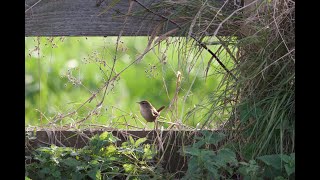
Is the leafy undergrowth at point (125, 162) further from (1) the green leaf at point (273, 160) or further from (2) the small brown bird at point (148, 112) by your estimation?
(2) the small brown bird at point (148, 112)

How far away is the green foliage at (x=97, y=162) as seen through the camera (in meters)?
2.38

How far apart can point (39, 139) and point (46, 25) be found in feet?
1.50

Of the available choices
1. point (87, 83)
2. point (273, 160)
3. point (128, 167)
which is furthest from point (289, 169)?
point (87, 83)

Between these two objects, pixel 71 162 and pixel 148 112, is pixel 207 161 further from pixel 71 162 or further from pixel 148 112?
pixel 148 112

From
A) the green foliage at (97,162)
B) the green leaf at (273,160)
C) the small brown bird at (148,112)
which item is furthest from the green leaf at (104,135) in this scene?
the green leaf at (273,160)

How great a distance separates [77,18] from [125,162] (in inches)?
24.1

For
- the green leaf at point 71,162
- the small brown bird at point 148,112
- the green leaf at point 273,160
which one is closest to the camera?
the green leaf at point 273,160

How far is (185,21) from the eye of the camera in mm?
2602

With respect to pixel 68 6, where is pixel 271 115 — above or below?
below

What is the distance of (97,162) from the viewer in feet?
7.93

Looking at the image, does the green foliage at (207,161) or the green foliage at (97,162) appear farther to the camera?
the green foliage at (97,162)

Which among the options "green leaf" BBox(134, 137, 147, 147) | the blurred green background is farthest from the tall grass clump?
the blurred green background

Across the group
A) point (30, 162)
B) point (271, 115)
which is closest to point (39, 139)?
point (30, 162)
